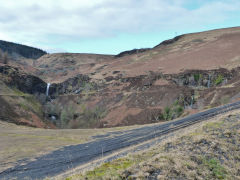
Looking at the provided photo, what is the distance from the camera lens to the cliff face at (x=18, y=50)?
160m

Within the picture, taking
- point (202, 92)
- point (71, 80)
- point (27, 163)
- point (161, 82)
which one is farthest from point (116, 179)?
point (71, 80)

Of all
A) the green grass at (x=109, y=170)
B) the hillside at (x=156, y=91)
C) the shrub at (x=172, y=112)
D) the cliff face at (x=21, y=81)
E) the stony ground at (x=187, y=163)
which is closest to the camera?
the stony ground at (x=187, y=163)

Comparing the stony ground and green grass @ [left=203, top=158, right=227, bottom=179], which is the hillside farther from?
green grass @ [left=203, top=158, right=227, bottom=179]

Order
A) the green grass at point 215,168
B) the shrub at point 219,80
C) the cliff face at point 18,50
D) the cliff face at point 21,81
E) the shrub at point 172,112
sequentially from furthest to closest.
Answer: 1. the cliff face at point 18,50
2. the cliff face at point 21,81
3. the shrub at point 219,80
4. the shrub at point 172,112
5. the green grass at point 215,168

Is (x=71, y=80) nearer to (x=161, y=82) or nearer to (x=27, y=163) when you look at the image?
(x=161, y=82)

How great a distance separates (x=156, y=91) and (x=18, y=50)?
15410cm

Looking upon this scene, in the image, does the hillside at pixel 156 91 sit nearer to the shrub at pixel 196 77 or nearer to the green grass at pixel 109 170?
the shrub at pixel 196 77

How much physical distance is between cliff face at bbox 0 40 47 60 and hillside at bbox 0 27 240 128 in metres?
103

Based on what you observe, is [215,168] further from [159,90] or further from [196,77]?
[196,77]

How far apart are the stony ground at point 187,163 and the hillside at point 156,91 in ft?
84.3

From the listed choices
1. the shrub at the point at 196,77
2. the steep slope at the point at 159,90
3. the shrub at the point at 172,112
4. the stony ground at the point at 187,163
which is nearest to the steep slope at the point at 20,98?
the steep slope at the point at 159,90

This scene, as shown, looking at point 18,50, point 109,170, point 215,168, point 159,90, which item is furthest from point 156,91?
point 18,50

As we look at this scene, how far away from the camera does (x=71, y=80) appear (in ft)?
264

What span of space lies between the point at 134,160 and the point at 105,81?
65.4 meters
